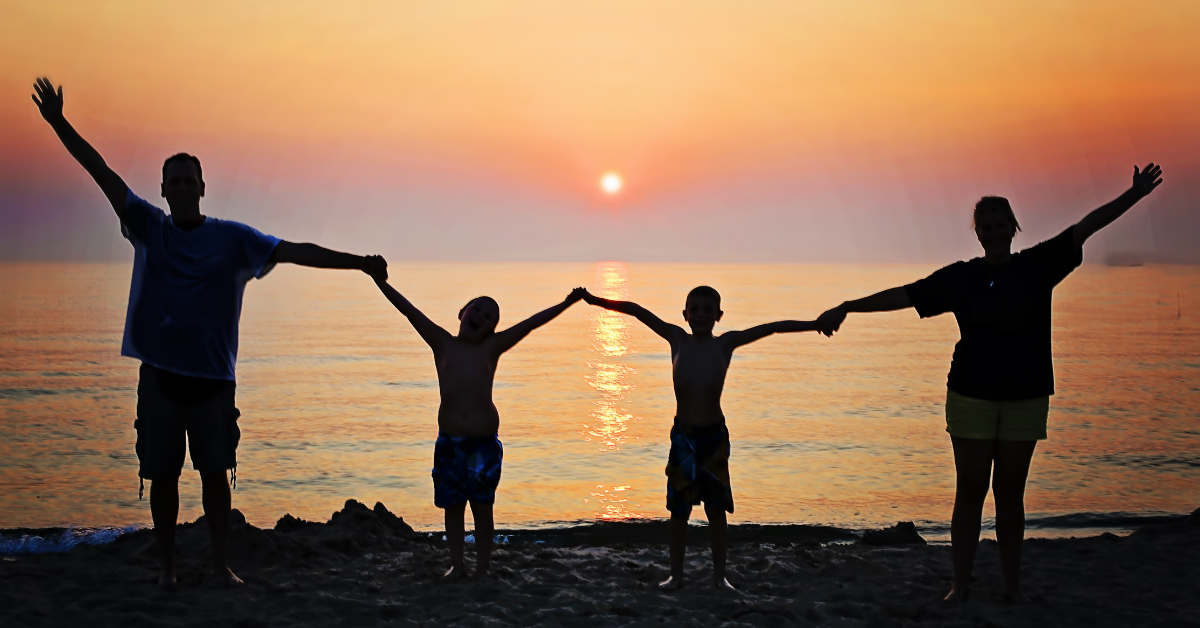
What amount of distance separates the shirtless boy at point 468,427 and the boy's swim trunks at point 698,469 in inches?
45.2

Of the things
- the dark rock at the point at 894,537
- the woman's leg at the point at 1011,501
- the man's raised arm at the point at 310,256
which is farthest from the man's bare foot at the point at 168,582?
the dark rock at the point at 894,537

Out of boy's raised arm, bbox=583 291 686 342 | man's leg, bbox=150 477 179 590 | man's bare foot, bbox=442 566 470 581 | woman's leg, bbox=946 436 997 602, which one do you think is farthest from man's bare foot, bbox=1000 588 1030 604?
man's leg, bbox=150 477 179 590

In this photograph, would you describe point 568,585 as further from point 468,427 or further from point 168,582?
point 168,582

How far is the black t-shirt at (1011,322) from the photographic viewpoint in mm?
5020

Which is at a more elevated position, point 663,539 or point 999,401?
point 999,401

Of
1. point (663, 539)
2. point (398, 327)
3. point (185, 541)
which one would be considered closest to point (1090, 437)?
point (663, 539)

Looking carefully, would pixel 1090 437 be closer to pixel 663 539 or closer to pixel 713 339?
pixel 663 539

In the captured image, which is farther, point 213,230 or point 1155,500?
point 1155,500

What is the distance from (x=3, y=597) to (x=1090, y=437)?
1490 cm

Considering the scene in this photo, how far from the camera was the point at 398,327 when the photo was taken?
128 ft

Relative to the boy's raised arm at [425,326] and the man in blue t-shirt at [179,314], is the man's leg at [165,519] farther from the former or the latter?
the boy's raised arm at [425,326]

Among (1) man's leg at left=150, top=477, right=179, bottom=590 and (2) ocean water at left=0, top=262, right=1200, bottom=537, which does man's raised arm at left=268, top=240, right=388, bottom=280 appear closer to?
(1) man's leg at left=150, top=477, right=179, bottom=590

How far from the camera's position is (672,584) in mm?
5797

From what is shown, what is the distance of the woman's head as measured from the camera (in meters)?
5.16
